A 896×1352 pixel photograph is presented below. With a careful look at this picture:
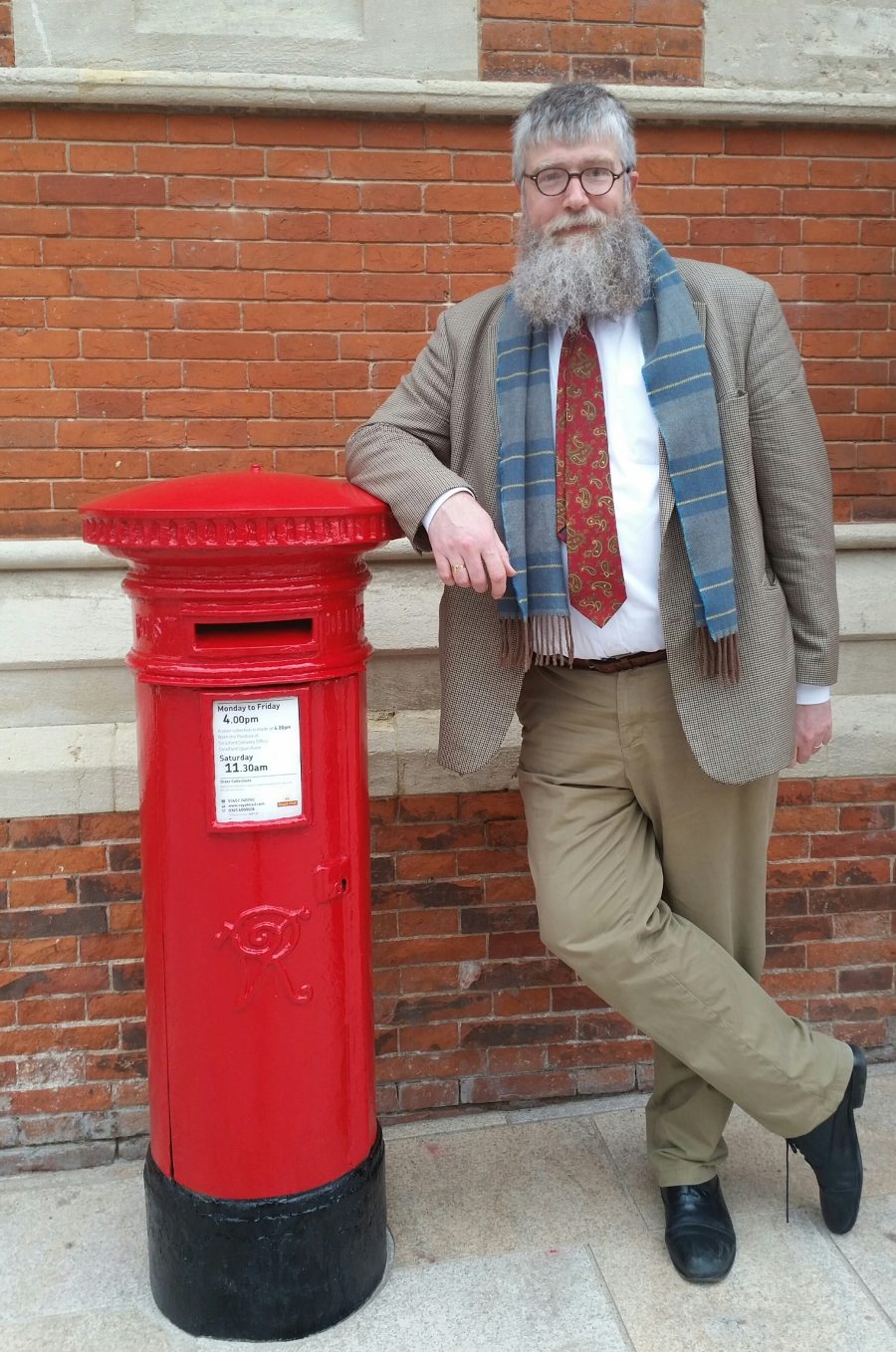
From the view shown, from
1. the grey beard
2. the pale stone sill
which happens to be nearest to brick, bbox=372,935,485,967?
the grey beard

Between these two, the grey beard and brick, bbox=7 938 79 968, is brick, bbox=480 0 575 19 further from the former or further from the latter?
brick, bbox=7 938 79 968

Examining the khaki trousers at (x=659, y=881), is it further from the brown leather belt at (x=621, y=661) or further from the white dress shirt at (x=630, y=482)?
the white dress shirt at (x=630, y=482)

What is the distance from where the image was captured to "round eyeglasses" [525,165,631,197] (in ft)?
8.22

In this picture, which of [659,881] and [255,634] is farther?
[659,881]

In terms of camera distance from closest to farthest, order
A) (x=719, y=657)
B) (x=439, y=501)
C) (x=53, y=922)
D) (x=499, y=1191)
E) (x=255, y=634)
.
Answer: (x=255, y=634) → (x=439, y=501) → (x=719, y=657) → (x=499, y=1191) → (x=53, y=922)

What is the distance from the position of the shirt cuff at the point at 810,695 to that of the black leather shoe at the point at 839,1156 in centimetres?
85

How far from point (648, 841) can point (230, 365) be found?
5.59 feet

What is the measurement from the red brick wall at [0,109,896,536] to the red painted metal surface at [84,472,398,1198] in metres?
1.00

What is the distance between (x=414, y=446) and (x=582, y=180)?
66cm

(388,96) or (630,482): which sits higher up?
(388,96)

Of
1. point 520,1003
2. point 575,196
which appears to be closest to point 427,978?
point 520,1003

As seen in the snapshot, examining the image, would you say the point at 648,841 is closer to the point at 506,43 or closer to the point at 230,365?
the point at 230,365

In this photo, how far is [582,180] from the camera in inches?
98.7

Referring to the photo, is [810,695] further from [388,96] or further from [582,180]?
[388,96]
